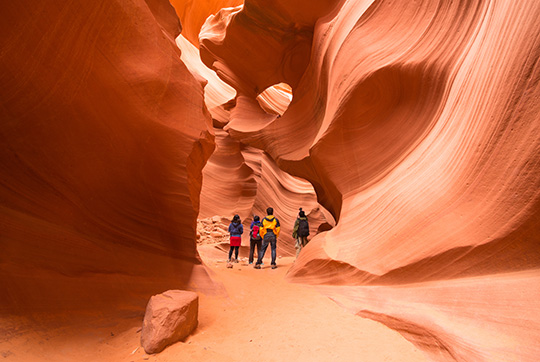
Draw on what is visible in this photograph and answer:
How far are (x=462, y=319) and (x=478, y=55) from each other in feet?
9.13

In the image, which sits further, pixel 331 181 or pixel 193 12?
pixel 193 12

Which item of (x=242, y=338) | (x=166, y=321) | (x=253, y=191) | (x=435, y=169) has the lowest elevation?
(x=242, y=338)

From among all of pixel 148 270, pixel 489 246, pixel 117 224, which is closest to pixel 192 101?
pixel 117 224

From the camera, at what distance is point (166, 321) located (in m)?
2.99

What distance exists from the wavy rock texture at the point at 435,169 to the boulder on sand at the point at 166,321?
1.92 m

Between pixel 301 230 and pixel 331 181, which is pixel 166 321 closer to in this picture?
pixel 331 181

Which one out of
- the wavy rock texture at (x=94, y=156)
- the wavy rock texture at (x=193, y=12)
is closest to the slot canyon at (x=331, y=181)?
the wavy rock texture at (x=94, y=156)

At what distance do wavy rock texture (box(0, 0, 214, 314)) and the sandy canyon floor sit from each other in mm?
393

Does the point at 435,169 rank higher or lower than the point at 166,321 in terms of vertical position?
higher

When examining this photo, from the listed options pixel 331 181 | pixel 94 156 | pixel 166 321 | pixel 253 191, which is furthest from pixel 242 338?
pixel 253 191

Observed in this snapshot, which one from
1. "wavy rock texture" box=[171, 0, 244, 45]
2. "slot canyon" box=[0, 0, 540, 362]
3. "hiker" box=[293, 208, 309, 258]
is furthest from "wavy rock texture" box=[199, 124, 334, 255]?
"wavy rock texture" box=[171, 0, 244, 45]

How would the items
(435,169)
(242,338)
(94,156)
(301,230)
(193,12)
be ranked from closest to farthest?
(242,338) → (435,169) → (94,156) → (301,230) → (193,12)

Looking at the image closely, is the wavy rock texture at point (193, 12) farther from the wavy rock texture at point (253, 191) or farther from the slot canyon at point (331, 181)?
the slot canyon at point (331, 181)

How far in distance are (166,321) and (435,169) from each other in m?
3.36
